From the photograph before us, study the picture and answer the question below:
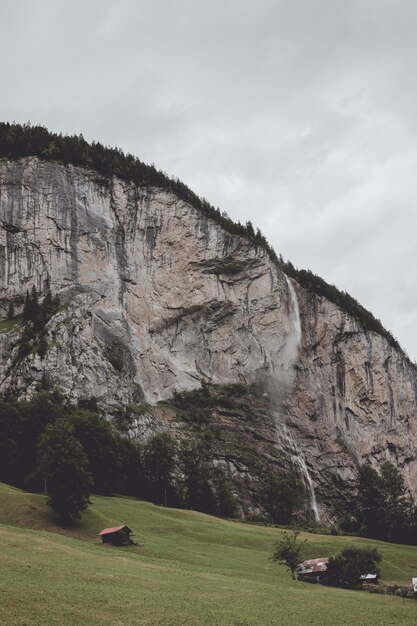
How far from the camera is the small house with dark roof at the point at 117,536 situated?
51706mm

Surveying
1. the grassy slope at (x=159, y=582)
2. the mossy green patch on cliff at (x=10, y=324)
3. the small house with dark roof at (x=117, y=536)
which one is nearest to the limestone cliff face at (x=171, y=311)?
the mossy green patch on cliff at (x=10, y=324)

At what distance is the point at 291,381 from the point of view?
5399 inches

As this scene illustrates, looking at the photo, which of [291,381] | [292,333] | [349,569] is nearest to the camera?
[349,569]

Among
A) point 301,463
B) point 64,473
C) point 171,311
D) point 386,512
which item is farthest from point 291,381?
point 64,473

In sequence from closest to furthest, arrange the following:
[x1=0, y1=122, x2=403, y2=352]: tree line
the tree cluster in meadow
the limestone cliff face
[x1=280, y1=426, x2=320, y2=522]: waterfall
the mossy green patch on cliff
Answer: the tree cluster in meadow, the mossy green patch on cliff, [x1=280, y1=426, x2=320, y2=522]: waterfall, the limestone cliff face, [x1=0, y1=122, x2=403, y2=352]: tree line

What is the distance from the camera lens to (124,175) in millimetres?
138125

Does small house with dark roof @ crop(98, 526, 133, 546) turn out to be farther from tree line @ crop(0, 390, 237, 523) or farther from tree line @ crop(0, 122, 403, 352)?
tree line @ crop(0, 122, 403, 352)

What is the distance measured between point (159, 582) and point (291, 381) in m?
103

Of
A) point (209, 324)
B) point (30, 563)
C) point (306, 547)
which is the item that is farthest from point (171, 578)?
point (209, 324)

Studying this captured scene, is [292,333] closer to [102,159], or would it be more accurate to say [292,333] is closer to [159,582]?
[102,159]

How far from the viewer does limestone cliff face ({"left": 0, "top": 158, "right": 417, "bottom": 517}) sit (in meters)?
120

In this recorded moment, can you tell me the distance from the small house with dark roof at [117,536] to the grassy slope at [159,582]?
152 cm

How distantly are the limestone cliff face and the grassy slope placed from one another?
2028 inches

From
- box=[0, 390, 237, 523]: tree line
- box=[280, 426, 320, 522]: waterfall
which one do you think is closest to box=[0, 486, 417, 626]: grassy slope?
box=[0, 390, 237, 523]: tree line
